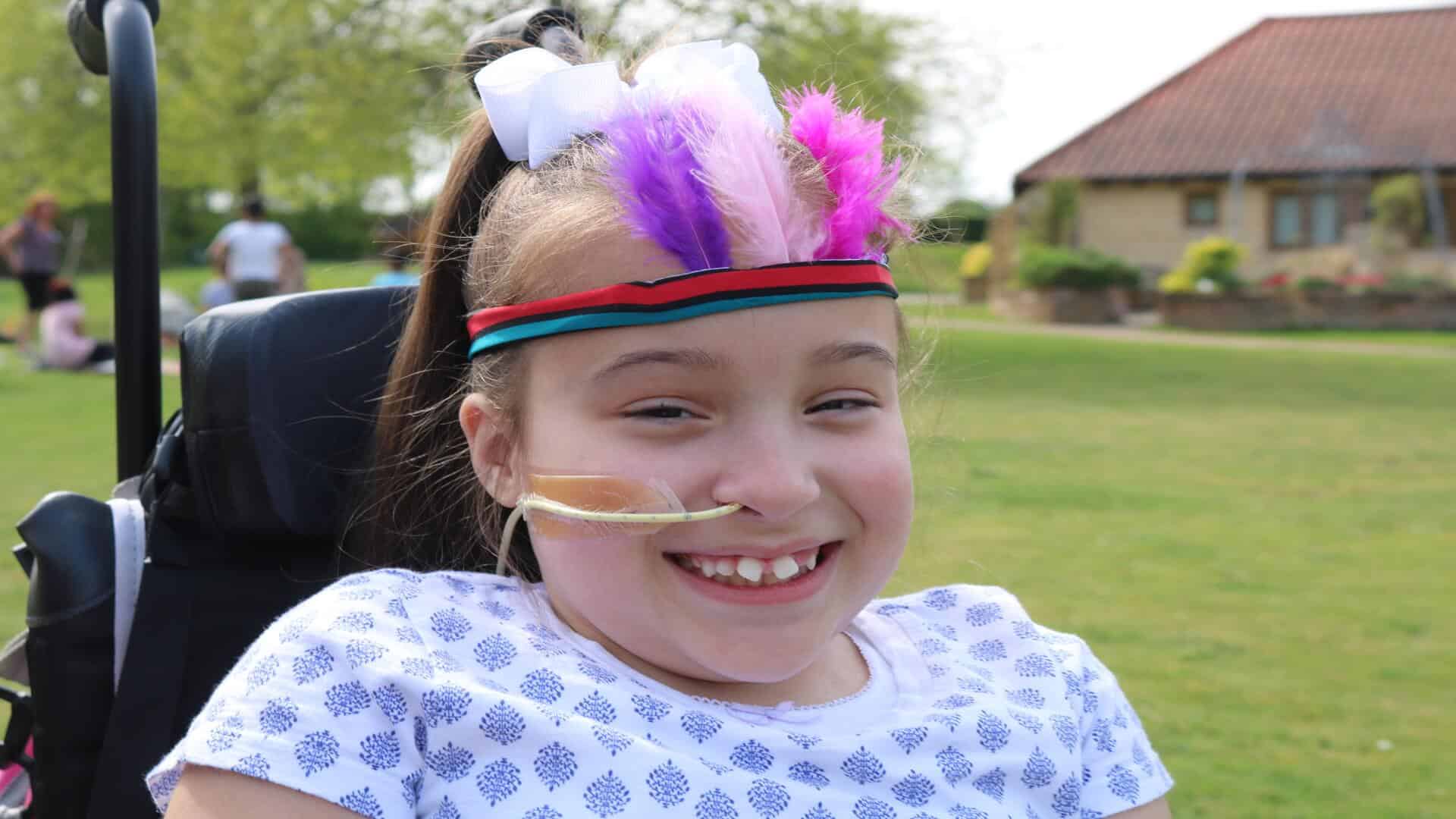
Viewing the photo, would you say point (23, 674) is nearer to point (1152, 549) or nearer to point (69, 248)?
point (1152, 549)

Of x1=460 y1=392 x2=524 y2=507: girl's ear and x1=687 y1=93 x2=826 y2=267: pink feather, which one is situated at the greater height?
x1=687 y1=93 x2=826 y2=267: pink feather

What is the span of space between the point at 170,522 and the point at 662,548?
29.2 inches

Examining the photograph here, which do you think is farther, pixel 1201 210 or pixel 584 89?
pixel 1201 210

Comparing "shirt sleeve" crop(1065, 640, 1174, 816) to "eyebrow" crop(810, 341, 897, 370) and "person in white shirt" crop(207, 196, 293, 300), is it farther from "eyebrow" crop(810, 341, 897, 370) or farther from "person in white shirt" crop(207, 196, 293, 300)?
"person in white shirt" crop(207, 196, 293, 300)

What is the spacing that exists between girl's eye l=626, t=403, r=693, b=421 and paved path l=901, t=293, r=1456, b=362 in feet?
48.8

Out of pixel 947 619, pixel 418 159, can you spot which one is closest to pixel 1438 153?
pixel 418 159

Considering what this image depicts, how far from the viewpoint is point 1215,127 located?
1117 inches

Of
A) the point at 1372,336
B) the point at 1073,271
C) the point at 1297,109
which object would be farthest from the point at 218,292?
the point at 1297,109

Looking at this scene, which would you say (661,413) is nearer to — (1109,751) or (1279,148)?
(1109,751)

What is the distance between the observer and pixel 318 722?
1417mm

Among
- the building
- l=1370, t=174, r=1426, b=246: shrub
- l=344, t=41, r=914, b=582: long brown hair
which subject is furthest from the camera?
the building

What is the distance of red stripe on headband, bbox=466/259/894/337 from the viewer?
150 cm

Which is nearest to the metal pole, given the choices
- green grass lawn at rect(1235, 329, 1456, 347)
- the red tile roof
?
green grass lawn at rect(1235, 329, 1456, 347)

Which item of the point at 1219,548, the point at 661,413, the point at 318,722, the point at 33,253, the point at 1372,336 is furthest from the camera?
the point at 1372,336
